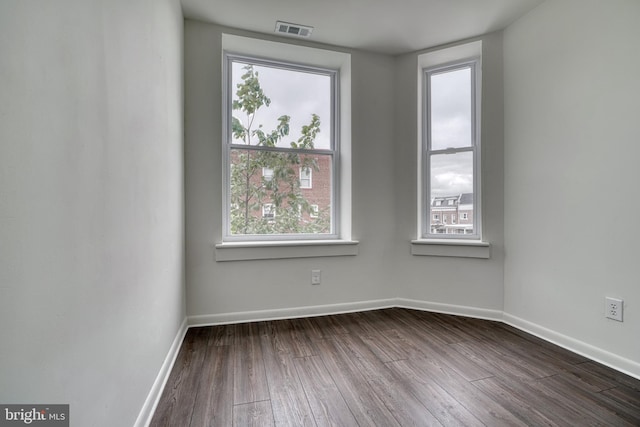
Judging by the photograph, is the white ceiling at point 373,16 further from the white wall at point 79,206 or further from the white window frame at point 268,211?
the white window frame at point 268,211

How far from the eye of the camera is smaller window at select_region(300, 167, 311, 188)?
2781 mm

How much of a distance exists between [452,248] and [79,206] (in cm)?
261

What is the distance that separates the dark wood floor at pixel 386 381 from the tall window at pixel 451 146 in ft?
3.30

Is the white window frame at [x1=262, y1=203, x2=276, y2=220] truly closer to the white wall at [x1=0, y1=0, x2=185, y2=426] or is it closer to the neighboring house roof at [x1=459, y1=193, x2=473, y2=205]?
the white wall at [x1=0, y1=0, x2=185, y2=426]

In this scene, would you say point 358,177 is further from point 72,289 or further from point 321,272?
point 72,289

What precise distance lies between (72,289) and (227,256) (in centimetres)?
167

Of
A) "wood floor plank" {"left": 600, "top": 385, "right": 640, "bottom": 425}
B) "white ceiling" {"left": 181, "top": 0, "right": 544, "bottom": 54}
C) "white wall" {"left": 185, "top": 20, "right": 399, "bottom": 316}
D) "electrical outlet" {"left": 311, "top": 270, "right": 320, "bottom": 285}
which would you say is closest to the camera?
"wood floor plank" {"left": 600, "top": 385, "right": 640, "bottom": 425}

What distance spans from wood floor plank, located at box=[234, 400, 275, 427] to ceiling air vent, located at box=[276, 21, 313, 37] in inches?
102

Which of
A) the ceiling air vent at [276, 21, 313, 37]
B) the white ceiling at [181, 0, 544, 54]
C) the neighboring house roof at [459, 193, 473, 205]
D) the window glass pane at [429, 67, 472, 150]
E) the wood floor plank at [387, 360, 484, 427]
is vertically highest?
the white ceiling at [181, 0, 544, 54]

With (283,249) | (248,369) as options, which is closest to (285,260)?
(283,249)

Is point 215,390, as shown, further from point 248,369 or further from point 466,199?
point 466,199

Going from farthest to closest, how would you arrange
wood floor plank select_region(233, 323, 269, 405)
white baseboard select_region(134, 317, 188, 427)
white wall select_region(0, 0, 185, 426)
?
wood floor plank select_region(233, 323, 269, 405) → white baseboard select_region(134, 317, 188, 427) → white wall select_region(0, 0, 185, 426)

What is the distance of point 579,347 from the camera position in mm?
1945

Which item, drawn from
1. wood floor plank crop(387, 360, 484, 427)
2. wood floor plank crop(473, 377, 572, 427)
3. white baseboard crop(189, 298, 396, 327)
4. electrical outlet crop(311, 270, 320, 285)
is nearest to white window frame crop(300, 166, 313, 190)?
electrical outlet crop(311, 270, 320, 285)
